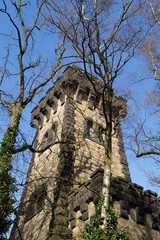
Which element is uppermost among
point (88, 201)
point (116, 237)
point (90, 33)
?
point (90, 33)

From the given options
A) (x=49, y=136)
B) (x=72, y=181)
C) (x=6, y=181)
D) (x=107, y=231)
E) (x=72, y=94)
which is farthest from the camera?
(x=72, y=94)

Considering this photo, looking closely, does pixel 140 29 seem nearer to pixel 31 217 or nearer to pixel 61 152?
pixel 61 152

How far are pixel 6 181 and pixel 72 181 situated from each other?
3.00 meters

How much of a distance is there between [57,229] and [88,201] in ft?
4.21

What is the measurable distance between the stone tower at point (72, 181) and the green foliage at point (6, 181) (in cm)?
55

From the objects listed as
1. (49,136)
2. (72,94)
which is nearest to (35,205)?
(49,136)

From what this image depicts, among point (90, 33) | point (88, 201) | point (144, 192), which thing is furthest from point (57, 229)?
point (90, 33)

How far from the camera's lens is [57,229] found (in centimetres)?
761

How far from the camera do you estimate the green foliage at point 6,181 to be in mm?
6432

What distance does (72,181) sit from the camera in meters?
9.24

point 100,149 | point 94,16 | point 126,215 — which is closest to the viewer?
point 126,215

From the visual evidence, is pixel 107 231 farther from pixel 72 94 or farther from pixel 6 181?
pixel 72 94

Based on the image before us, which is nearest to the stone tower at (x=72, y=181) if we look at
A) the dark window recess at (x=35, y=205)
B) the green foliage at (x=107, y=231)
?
the dark window recess at (x=35, y=205)

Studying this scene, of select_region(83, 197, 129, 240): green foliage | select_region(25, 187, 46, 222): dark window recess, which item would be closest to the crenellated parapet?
select_region(25, 187, 46, 222): dark window recess
